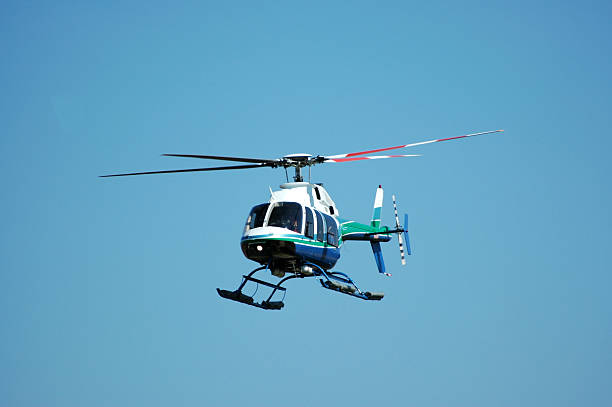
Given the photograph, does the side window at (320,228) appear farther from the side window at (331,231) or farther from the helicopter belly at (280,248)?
the side window at (331,231)

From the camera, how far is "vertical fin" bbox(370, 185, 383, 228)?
39.8m

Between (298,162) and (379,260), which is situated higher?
(298,162)

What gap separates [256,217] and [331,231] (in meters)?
3.54

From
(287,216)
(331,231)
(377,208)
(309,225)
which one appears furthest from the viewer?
(377,208)

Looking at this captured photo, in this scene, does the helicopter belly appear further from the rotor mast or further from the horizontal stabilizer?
the horizontal stabilizer

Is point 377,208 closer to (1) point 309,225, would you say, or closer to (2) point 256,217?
(1) point 309,225

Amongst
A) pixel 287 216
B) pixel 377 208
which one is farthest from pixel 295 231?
pixel 377 208

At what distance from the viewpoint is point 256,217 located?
3219 cm

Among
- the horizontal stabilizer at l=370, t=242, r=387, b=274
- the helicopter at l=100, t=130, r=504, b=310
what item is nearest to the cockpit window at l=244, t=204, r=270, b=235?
the helicopter at l=100, t=130, r=504, b=310

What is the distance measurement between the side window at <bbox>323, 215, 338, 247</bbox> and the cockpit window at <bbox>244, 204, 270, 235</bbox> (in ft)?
9.72

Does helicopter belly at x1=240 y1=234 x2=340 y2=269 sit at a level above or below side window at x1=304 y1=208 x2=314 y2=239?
below

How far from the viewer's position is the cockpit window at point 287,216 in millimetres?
31656

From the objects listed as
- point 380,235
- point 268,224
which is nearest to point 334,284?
point 268,224

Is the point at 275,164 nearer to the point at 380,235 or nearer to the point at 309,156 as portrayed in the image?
the point at 309,156
